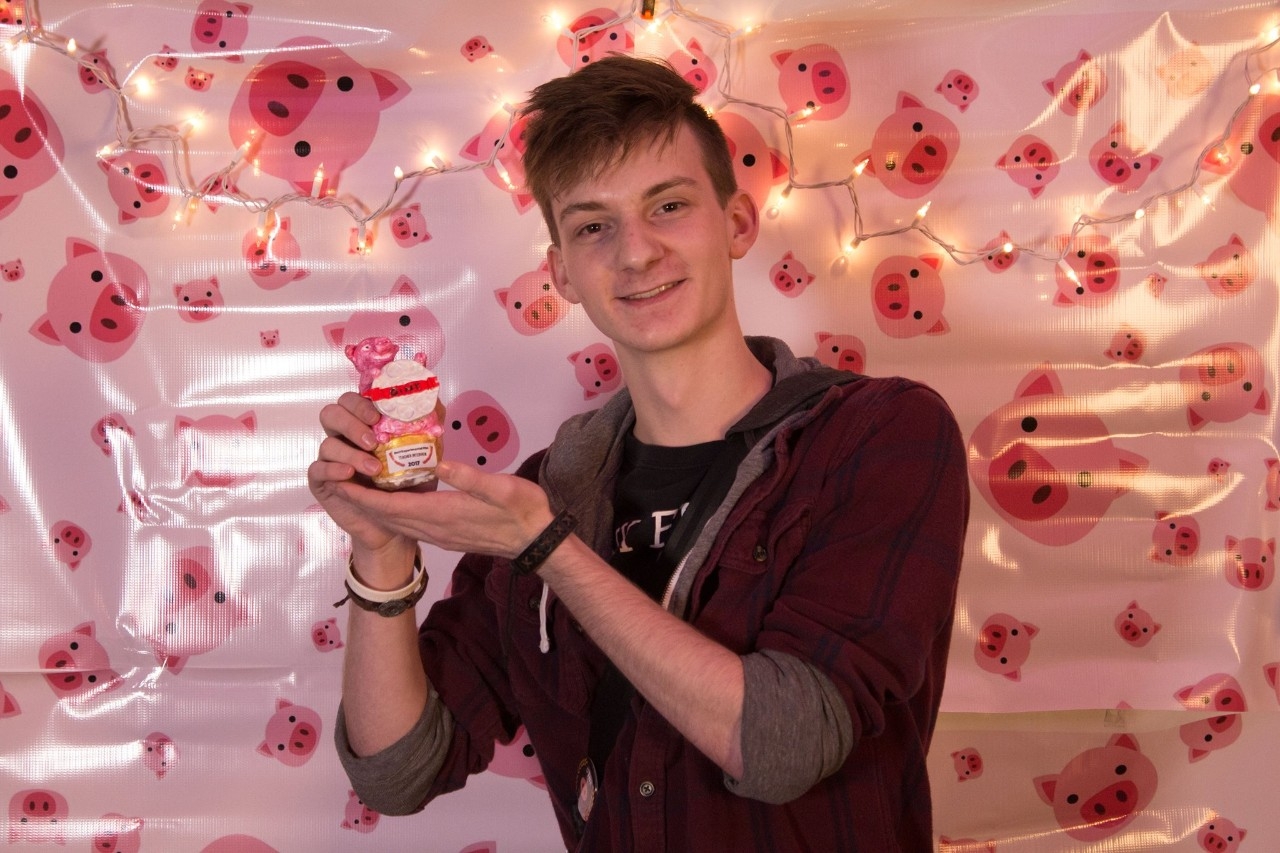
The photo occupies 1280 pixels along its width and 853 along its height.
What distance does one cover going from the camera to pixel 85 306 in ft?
7.00

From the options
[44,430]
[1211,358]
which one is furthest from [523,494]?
[1211,358]

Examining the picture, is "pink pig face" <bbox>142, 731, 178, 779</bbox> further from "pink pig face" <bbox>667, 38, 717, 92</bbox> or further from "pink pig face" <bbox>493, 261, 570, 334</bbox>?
"pink pig face" <bbox>667, 38, 717, 92</bbox>

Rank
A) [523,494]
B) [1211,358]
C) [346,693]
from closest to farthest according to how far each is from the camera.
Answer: [523,494], [346,693], [1211,358]

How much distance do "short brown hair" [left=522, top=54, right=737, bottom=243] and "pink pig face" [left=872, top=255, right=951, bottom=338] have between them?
0.54 meters

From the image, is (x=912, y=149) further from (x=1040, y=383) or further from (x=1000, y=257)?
(x=1040, y=383)

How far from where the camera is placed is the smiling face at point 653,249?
1.59 metres

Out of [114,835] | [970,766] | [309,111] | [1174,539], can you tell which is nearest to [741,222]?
[309,111]

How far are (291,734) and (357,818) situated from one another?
24cm

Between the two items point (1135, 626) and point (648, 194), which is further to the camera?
point (1135, 626)

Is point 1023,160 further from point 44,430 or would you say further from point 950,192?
point 44,430

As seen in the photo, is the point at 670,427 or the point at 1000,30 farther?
the point at 1000,30

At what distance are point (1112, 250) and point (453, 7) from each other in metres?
1.50

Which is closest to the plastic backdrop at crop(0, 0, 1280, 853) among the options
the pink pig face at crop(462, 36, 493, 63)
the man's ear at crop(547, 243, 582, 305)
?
the pink pig face at crop(462, 36, 493, 63)

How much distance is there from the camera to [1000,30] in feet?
6.75
